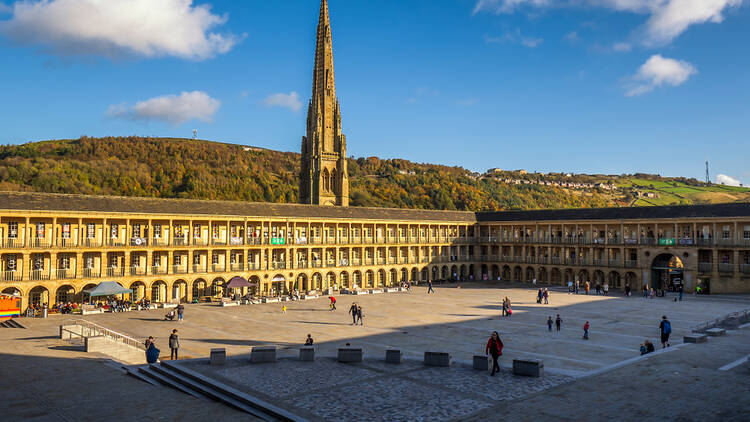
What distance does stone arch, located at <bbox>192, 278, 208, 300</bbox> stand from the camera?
4858cm

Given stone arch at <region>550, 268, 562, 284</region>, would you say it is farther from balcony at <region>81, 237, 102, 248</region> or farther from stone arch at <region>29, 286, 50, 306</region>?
stone arch at <region>29, 286, 50, 306</region>

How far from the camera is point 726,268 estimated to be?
51000 mm

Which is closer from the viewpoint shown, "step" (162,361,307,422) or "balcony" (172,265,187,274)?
"step" (162,361,307,422)

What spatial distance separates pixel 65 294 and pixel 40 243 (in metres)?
4.44

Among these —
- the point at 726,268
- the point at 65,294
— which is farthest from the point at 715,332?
the point at 65,294

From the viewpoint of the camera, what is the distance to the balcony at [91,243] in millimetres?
41969

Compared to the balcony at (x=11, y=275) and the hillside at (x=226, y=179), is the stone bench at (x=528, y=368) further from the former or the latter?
the hillside at (x=226, y=179)

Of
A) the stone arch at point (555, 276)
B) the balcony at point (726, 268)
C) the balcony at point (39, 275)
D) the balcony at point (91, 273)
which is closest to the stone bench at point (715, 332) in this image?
the balcony at point (726, 268)

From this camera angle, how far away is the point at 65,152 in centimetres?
11219

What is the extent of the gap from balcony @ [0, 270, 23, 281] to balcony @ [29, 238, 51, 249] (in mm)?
2216

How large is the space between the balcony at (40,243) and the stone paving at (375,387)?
86.8ft

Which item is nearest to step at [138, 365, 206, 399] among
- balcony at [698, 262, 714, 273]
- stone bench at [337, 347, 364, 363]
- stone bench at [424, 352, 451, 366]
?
stone bench at [337, 347, 364, 363]

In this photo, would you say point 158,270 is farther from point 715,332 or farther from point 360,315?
point 715,332

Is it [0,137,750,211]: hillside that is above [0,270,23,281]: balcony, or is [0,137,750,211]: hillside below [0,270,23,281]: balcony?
above
